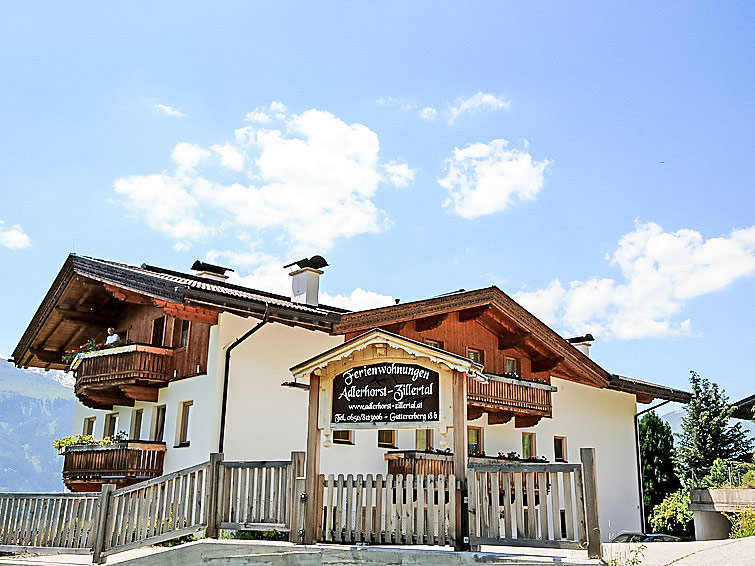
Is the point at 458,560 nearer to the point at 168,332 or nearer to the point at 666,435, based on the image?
the point at 168,332

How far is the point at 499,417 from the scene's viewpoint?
862 inches

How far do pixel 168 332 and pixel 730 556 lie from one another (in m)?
13.8

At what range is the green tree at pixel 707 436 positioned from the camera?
101ft

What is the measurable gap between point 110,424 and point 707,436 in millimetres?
21823

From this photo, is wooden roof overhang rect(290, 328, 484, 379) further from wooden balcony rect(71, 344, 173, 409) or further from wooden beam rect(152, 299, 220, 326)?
wooden balcony rect(71, 344, 173, 409)

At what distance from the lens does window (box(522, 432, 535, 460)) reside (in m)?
23.1

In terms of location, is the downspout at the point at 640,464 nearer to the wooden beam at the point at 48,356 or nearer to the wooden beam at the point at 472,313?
the wooden beam at the point at 472,313

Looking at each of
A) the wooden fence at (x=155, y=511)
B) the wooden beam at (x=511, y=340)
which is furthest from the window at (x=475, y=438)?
the wooden fence at (x=155, y=511)

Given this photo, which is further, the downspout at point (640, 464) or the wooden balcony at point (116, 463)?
the downspout at point (640, 464)

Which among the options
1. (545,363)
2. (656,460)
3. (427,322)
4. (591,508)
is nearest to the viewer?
(591,508)

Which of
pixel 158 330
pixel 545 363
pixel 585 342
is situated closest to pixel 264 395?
pixel 158 330

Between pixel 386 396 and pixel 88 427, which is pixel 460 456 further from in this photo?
pixel 88 427

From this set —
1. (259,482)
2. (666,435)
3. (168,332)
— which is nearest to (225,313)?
(168,332)

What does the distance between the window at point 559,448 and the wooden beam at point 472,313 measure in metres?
5.13
